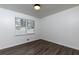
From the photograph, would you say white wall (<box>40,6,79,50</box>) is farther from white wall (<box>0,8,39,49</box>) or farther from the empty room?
white wall (<box>0,8,39,49</box>)

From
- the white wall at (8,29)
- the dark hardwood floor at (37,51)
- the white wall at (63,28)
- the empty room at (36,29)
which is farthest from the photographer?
the white wall at (63,28)

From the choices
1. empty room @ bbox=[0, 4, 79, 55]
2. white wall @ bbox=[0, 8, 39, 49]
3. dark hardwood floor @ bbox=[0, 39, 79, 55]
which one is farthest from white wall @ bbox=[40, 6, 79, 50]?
white wall @ bbox=[0, 8, 39, 49]

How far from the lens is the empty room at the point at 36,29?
3.31 m

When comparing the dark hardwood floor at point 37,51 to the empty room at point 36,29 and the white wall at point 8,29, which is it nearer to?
the empty room at point 36,29

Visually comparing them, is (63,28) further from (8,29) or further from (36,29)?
(8,29)

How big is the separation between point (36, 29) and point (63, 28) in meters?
2.28

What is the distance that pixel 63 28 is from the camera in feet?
14.1

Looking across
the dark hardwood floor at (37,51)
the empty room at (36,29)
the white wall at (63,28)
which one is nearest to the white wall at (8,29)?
the empty room at (36,29)

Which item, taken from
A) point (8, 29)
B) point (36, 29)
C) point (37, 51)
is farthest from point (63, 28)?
point (8, 29)

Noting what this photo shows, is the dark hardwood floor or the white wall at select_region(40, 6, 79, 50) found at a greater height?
the white wall at select_region(40, 6, 79, 50)

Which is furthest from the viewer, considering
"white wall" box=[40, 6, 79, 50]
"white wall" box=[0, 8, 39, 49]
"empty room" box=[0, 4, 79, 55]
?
"white wall" box=[40, 6, 79, 50]

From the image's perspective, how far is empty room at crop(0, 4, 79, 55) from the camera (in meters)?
3.31

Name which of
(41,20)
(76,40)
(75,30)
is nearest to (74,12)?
A: (75,30)

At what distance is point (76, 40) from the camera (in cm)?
363
